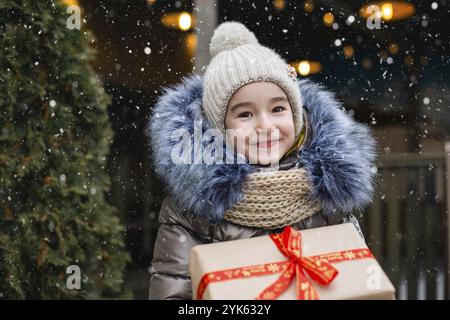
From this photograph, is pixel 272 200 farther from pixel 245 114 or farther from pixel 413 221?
pixel 413 221

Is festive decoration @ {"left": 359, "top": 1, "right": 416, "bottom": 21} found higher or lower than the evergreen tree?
higher

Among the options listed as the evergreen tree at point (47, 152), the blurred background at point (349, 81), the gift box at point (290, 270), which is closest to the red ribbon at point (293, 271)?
the gift box at point (290, 270)

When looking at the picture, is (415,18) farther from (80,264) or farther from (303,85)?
(80,264)

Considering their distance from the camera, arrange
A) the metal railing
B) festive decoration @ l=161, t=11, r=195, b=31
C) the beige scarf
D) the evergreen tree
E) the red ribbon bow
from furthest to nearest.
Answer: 1. the metal railing
2. festive decoration @ l=161, t=11, r=195, b=31
3. the evergreen tree
4. the beige scarf
5. the red ribbon bow

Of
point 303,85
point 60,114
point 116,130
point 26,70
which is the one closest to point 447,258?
point 303,85

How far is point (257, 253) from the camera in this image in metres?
1.57

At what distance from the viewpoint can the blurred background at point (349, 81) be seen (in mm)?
2785

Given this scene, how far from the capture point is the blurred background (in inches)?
110

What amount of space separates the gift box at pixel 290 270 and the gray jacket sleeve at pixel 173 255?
0.25m

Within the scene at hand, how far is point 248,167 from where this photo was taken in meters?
Answer: 1.81

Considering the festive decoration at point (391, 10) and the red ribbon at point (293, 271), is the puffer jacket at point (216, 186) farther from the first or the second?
the festive decoration at point (391, 10)

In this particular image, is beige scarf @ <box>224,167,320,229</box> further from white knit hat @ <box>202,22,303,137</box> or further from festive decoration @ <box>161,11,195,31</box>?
festive decoration @ <box>161,11,195,31</box>

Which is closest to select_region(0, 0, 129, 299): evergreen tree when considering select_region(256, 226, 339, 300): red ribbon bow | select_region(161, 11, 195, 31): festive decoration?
select_region(161, 11, 195, 31): festive decoration

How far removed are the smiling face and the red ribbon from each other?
14.1 inches
